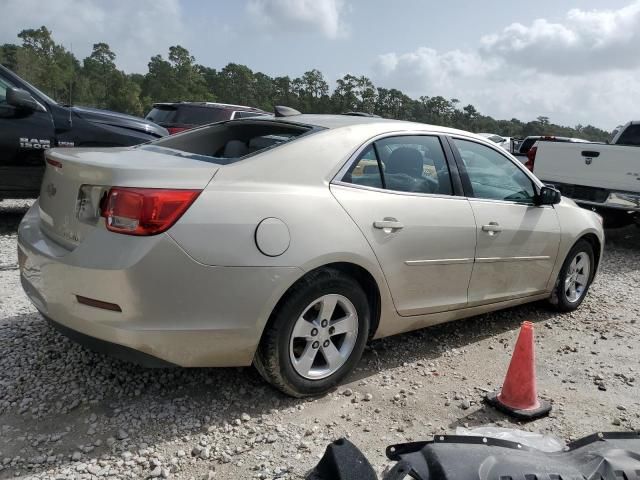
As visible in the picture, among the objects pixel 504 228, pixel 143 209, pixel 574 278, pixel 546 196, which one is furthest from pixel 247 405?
pixel 574 278

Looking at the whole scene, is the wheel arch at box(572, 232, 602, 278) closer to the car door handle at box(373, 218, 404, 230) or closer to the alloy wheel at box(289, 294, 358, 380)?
the car door handle at box(373, 218, 404, 230)

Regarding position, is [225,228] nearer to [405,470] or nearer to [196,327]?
[196,327]

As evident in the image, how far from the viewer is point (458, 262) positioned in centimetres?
358

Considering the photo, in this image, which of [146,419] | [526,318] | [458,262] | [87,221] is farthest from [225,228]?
[526,318]

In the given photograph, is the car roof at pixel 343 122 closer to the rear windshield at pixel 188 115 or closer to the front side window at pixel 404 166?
the front side window at pixel 404 166

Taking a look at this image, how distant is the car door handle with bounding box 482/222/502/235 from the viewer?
374 cm

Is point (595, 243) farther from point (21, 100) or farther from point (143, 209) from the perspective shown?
point (21, 100)

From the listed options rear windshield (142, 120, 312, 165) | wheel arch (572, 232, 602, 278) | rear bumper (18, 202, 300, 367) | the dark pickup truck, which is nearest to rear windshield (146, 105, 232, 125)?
the dark pickup truck

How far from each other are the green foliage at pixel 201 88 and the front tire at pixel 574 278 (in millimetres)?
47223

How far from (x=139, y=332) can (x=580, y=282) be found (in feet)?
13.5

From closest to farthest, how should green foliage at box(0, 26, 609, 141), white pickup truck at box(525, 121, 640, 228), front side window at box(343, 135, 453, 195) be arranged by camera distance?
front side window at box(343, 135, 453, 195)
white pickup truck at box(525, 121, 640, 228)
green foliage at box(0, 26, 609, 141)

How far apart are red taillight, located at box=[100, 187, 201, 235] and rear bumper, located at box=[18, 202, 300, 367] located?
5 centimetres

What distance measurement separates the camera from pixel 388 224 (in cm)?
313

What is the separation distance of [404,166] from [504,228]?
0.97 meters
